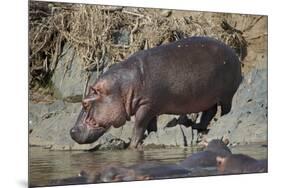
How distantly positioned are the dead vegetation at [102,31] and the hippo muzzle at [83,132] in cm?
30

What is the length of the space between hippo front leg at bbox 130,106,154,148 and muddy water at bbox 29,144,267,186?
0.07 metres

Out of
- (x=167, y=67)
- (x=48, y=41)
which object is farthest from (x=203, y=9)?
(x=48, y=41)

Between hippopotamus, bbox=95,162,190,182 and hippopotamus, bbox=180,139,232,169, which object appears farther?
hippopotamus, bbox=180,139,232,169

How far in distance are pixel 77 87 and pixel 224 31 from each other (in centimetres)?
103

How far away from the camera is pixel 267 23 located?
3328mm

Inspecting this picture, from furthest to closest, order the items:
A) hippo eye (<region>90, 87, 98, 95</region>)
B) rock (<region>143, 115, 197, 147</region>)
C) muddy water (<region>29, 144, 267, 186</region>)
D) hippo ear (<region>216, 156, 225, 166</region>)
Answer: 1. hippo ear (<region>216, 156, 225, 166</region>)
2. rock (<region>143, 115, 197, 147</region>)
3. hippo eye (<region>90, 87, 98, 95</region>)
4. muddy water (<region>29, 144, 267, 186</region>)

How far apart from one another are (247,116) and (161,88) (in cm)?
63

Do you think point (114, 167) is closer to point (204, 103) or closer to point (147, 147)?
point (147, 147)

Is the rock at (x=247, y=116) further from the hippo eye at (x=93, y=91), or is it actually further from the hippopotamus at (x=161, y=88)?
the hippo eye at (x=93, y=91)

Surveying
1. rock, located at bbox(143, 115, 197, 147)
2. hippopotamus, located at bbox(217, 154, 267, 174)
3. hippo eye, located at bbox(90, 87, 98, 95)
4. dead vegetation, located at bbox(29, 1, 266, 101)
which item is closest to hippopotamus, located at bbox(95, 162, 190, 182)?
rock, located at bbox(143, 115, 197, 147)

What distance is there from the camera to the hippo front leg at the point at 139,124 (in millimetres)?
3037

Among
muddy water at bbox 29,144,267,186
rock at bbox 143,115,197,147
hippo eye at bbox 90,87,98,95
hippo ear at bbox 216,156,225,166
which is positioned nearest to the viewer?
muddy water at bbox 29,144,267,186

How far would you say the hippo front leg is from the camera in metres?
3.04

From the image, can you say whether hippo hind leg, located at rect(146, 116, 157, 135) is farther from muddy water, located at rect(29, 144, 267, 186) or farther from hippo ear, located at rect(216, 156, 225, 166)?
hippo ear, located at rect(216, 156, 225, 166)
